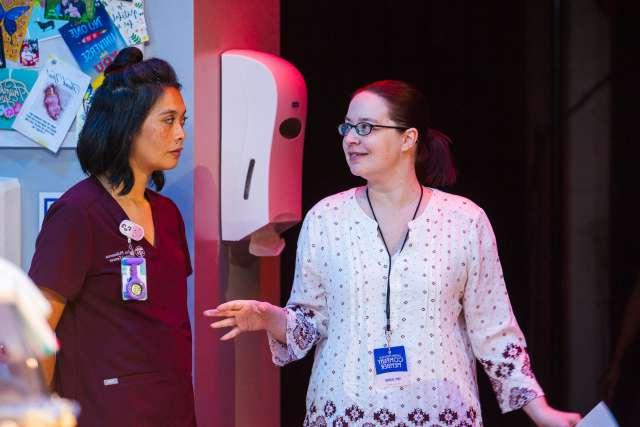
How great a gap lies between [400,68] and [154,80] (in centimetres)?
186

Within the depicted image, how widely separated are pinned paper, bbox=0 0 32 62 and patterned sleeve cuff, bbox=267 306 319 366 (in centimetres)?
124

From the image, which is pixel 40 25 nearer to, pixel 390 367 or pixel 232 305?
pixel 232 305

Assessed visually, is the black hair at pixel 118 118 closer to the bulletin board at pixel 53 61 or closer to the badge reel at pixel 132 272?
the badge reel at pixel 132 272

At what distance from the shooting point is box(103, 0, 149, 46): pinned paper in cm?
312

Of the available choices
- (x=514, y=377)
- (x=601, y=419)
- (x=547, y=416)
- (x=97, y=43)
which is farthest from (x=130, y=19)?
(x=601, y=419)

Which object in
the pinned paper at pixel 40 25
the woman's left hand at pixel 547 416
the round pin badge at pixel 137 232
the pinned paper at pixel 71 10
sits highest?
the pinned paper at pixel 71 10

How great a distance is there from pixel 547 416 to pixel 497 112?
208cm

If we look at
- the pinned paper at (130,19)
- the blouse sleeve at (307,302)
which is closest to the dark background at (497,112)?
the pinned paper at (130,19)

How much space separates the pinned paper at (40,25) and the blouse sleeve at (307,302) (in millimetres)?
1052

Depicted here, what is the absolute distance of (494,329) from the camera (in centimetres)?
285

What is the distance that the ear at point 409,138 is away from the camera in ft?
9.57

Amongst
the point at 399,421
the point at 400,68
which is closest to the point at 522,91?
the point at 400,68

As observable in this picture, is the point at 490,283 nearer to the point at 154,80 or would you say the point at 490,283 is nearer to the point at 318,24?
the point at 154,80

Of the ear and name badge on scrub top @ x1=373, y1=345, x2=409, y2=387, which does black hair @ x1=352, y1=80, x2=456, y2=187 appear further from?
name badge on scrub top @ x1=373, y1=345, x2=409, y2=387
